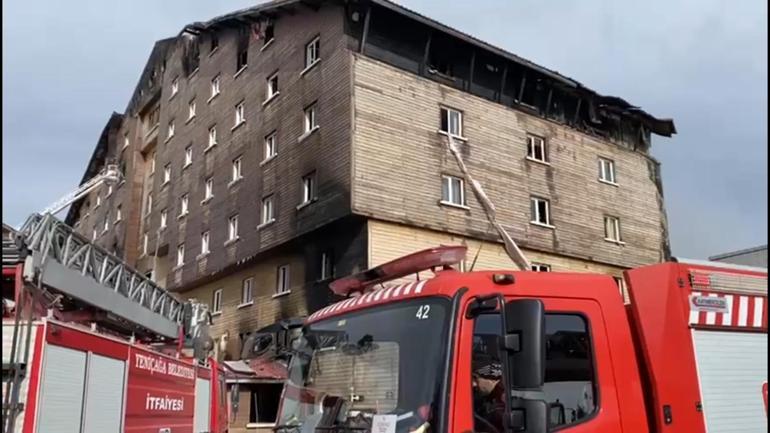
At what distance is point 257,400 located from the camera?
22.4 meters

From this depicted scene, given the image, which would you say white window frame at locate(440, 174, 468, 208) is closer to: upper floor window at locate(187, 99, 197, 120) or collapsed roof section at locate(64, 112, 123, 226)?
upper floor window at locate(187, 99, 197, 120)

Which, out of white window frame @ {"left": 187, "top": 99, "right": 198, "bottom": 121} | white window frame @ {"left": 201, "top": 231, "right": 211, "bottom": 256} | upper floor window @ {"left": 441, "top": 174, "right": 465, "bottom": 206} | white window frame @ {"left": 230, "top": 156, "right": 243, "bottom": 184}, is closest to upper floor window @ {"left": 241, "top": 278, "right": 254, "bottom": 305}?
white window frame @ {"left": 201, "top": 231, "right": 211, "bottom": 256}

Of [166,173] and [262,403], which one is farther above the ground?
[166,173]

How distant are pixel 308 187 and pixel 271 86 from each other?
515cm

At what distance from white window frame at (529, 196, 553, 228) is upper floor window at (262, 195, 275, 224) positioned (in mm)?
8906

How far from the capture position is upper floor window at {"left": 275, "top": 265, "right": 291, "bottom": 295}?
898 inches

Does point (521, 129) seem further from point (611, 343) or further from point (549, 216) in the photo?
point (611, 343)

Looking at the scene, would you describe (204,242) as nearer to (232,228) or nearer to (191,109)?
(232,228)

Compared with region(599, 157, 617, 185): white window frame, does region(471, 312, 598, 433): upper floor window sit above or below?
below

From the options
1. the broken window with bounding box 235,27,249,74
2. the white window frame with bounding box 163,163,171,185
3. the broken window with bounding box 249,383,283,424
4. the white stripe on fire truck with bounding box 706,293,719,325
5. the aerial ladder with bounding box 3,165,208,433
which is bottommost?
the broken window with bounding box 249,383,283,424

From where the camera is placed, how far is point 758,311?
15.5 feet

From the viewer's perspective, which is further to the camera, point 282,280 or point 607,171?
point 607,171

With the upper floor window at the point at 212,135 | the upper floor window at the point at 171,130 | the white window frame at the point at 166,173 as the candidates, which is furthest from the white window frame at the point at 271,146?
the upper floor window at the point at 171,130

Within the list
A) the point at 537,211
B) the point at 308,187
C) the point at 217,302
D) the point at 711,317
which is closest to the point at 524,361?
the point at 711,317
